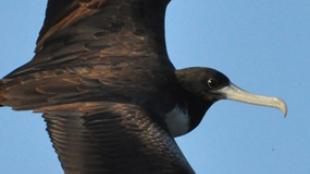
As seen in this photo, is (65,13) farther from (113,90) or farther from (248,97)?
(248,97)

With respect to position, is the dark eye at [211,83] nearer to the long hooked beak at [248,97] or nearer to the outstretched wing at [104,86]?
the long hooked beak at [248,97]

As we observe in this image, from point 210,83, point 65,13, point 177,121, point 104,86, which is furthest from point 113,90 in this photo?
point 65,13

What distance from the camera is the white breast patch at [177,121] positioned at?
14.8 metres

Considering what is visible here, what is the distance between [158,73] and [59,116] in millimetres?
1377

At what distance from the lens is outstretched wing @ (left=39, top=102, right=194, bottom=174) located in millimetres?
13664

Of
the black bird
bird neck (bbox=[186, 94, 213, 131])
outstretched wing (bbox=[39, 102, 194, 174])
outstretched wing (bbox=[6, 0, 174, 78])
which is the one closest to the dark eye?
the black bird

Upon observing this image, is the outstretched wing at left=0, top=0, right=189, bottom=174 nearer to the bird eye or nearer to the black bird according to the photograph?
the black bird

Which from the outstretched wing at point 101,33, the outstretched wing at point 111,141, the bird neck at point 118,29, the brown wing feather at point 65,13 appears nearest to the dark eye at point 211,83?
the outstretched wing at point 101,33

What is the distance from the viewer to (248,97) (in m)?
15.5

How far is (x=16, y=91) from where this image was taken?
581 inches

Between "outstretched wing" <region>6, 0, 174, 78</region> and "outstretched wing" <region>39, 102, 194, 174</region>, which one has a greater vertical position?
"outstretched wing" <region>6, 0, 174, 78</region>

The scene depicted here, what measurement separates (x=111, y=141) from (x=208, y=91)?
1847 millimetres

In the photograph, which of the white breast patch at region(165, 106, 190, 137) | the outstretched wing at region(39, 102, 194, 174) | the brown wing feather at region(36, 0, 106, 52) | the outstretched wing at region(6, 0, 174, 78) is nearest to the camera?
the outstretched wing at region(39, 102, 194, 174)

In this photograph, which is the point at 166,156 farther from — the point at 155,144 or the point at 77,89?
the point at 77,89
